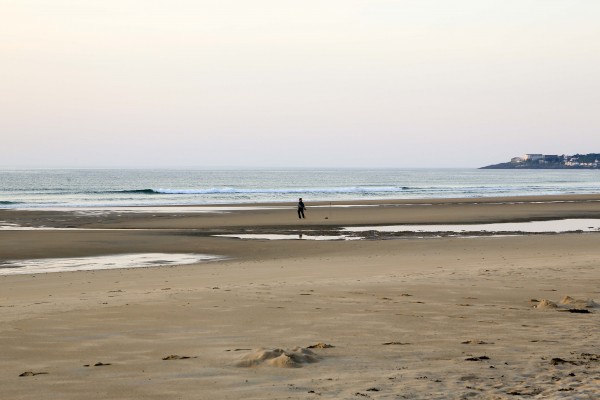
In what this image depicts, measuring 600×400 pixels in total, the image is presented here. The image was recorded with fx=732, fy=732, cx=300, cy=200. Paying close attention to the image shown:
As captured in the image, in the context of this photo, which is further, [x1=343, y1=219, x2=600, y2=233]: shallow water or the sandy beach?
[x1=343, y1=219, x2=600, y2=233]: shallow water

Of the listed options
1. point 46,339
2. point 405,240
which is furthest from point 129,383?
point 405,240

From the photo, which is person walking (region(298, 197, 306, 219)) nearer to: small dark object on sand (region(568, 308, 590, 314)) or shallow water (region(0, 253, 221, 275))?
shallow water (region(0, 253, 221, 275))

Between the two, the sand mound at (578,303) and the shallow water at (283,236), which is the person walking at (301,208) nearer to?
the shallow water at (283,236)

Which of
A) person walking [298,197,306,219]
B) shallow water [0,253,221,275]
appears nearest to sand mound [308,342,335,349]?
shallow water [0,253,221,275]

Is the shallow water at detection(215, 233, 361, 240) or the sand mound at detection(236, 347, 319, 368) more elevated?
the sand mound at detection(236, 347, 319, 368)

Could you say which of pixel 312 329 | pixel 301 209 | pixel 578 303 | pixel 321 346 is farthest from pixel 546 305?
pixel 301 209

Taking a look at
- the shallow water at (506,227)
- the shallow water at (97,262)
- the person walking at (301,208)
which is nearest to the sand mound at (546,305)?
the shallow water at (97,262)

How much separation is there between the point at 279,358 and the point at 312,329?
196 cm

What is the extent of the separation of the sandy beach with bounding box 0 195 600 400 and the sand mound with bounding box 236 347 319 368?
0.07 ft

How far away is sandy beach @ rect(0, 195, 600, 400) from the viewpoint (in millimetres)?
6754

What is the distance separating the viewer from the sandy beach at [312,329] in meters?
6.75

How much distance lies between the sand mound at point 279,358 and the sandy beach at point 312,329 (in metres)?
0.02

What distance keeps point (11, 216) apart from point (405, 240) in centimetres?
2583

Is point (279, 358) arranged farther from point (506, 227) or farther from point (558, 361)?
point (506, 227)
